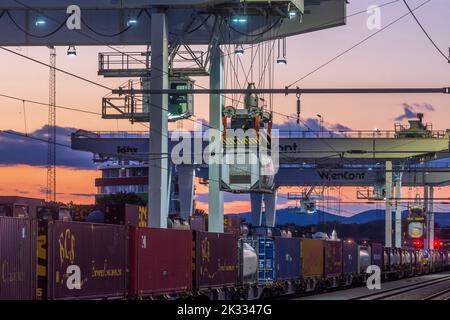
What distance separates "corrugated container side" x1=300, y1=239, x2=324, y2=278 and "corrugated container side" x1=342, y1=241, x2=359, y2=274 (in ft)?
21.6

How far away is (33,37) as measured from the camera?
43031 millimetres

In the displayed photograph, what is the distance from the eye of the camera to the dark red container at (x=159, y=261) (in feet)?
91.3

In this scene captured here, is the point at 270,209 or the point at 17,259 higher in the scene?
the point at 17,259

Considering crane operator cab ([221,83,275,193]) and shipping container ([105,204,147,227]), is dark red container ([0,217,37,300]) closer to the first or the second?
shipping container ([105,204,147,227])

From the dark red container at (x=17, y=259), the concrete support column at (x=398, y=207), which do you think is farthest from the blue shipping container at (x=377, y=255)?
the dark red container at (x=17, y=259)

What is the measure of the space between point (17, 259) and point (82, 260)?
11.5 feet

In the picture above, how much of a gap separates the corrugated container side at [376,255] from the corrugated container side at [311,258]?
16339mm

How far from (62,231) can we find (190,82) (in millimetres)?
21283

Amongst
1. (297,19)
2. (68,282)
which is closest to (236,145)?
(297,19)

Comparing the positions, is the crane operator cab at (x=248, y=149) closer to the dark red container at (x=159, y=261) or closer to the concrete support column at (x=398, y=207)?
the dark red container at (x=159, y=261)

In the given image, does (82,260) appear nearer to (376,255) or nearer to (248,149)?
(248,149)

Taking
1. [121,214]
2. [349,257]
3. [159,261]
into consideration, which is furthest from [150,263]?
[349,257]

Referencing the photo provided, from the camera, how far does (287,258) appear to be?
155ft
